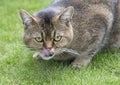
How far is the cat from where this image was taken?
12.6 feet

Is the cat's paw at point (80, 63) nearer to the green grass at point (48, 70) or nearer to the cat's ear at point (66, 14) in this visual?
the green grass at point (48, 70)

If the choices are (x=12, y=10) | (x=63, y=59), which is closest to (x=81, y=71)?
(x=63, y=59)

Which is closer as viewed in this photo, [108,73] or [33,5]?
[108,73]

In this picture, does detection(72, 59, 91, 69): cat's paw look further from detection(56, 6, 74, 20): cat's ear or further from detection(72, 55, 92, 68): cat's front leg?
detection(56, 6, 74, 20): cat's ear

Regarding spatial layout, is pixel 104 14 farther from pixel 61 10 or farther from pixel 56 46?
pixel 56 46

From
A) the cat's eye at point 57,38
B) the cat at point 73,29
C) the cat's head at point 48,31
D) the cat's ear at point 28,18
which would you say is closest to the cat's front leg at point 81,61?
the cat at point 73,29

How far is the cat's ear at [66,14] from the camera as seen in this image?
3.83 metres

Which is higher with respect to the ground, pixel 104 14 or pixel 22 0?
pixel 104 14

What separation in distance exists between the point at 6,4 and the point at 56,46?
2.87 m

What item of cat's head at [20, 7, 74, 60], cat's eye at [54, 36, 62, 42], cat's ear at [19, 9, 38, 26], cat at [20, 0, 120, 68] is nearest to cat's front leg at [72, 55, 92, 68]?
cat at [20, 0, 120, 68]

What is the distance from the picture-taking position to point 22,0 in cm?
672

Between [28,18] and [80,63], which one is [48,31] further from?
[80,63]

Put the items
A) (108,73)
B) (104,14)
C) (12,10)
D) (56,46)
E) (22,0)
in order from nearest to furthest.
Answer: (56,46) < (108,73) < (104,14) < (12,10) < (22,0)


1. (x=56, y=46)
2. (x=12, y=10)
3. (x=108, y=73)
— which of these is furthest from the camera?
(x=12, y=10)
